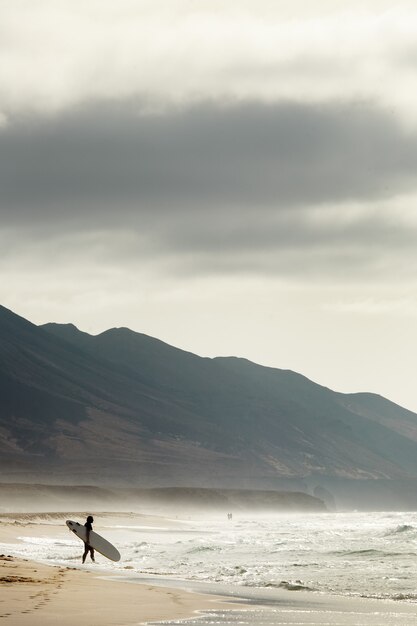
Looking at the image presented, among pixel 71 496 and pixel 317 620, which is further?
pixel 71 496

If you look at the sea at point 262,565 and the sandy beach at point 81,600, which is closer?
the sandy beach at point 81,600

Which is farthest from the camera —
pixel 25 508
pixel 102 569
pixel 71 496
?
pixel 71 496

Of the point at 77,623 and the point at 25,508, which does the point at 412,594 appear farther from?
the point at 25,508

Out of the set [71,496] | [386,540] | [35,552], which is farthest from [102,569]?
[71,496]

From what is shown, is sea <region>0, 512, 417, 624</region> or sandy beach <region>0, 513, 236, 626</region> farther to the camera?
sea <region>0, 512, 417, 624</region>

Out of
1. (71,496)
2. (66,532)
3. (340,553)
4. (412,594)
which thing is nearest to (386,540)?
(340,553)

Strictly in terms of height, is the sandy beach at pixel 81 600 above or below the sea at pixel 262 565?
below

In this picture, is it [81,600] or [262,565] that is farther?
[262,565]

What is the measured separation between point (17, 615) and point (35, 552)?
93.1ft

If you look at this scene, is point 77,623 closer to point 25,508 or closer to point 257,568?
point 257,568

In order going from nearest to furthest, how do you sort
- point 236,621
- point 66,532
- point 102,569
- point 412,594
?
point 236,621, point 412,594, point 102,569, point 66,532

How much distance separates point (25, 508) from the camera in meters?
165

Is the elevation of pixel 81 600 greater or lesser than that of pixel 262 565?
lesser

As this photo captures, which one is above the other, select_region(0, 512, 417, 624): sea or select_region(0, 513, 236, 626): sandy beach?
select_region(0, 512, 417, 624): sea
